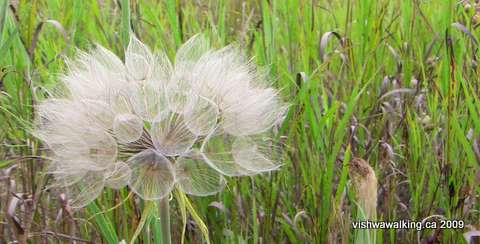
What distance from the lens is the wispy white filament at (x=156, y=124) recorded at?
126 cm

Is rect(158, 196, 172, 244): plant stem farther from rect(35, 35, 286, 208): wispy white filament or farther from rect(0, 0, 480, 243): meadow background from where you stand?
rect(0, 0, 480, 243): meadow background

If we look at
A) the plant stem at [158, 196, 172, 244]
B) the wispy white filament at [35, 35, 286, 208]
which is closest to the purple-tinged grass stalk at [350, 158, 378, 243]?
the wispy white filament at [35, 35, 286, 208]

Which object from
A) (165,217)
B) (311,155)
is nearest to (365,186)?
(165,217)

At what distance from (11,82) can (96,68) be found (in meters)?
0.88

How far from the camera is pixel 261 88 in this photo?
1470 millimetres

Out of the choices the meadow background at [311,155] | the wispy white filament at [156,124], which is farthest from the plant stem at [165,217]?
the meadow background at [311,155]

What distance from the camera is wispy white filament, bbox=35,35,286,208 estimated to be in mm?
1257

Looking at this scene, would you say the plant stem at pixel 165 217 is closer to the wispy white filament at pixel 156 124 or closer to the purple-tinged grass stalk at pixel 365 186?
the wispy white filament at pixel 156 124

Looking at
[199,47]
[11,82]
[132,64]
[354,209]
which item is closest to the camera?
[132,64]

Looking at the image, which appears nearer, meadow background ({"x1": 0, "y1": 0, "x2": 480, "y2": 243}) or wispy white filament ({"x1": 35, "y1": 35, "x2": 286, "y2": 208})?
wispy white filament ({"x1": 35, "y1": 35, "x2": 286, "y2": 208})

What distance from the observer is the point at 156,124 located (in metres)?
1.27

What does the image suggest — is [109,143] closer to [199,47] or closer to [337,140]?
[199,47]

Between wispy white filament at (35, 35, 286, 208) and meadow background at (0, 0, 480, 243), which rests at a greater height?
wispy white filament at (35, 35, 286, 208)

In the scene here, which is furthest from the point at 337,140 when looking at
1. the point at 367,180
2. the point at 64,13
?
the point at 64,13
